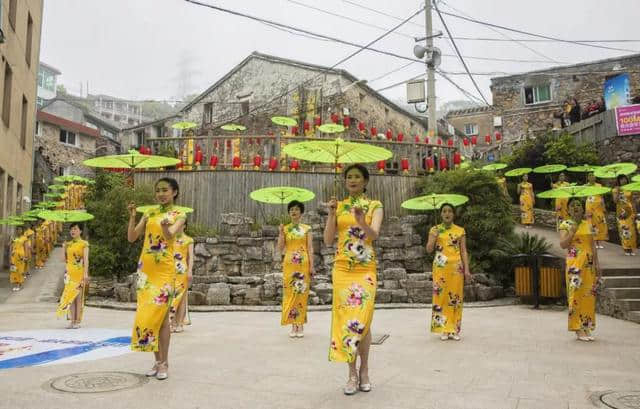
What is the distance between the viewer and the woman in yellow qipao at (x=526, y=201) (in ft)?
53.8

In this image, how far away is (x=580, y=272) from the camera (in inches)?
261

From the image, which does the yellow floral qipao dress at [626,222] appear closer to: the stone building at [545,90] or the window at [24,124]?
the stone building at [545,90]

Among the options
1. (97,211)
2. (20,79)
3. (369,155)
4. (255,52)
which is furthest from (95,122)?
(369,155)

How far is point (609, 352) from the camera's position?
223 inches

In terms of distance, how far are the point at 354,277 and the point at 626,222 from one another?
11.3m

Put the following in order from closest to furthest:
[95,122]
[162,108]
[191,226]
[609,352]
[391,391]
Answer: [391,391]
[609,352]
[191,226]
[95,122]
[162,108]

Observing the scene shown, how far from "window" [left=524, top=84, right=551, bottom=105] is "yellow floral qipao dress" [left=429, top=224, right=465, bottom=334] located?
24172mm

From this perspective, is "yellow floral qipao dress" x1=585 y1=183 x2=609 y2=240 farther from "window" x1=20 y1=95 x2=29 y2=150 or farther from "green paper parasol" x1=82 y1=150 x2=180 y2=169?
"window" x1=20 y1=95 x2=29 y2=150

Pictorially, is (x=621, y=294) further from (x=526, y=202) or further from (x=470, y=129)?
(x=470, y=129)

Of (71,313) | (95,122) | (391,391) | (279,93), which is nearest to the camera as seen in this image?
(391,391)

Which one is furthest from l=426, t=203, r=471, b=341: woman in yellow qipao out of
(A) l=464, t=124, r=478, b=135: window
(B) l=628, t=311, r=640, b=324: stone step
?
(A) l=464, t=124, r=478, b=135: window

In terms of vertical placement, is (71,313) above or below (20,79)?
below

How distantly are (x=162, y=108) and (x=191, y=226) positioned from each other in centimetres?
7190

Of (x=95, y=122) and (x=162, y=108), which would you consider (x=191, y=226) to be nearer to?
(x=95, y=122)
